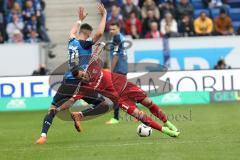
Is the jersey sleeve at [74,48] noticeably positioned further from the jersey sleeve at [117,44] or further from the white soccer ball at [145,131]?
the jersey sleeve at [117,44]

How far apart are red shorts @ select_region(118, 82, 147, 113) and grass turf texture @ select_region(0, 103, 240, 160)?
634 mm

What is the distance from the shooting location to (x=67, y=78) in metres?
14.3

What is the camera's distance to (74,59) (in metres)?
13.9

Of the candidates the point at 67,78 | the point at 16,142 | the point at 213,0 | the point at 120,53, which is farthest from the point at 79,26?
the point at 213,0

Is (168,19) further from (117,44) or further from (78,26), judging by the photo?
(78,26)

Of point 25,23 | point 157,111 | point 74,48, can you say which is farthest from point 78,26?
point 25,23

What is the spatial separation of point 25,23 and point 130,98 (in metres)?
14.6

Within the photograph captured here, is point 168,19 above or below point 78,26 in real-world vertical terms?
above

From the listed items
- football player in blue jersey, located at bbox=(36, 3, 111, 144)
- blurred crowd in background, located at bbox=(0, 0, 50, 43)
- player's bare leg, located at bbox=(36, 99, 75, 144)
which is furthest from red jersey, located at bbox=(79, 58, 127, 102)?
blurred crowd in background, located at bbox=(0, 0, 50, 43)

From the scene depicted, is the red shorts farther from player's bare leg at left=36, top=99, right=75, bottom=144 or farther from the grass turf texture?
player's bare leg at left=36, top=99, right=75, bottom=144

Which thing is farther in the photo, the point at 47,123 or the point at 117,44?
the point at 117,44

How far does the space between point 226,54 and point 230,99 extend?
2.94m

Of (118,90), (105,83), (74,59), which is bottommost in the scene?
(118,90)

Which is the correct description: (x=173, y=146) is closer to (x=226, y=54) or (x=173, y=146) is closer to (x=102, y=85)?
(x=102, y=85)
